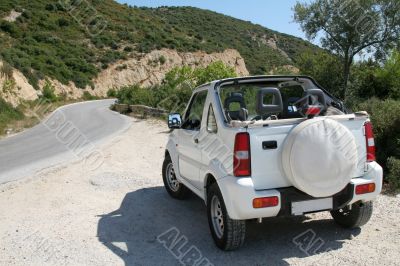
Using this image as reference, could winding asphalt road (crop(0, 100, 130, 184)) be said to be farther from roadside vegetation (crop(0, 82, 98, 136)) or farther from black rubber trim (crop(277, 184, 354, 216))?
black rubber trim (crop(277, 184, 354, 216))

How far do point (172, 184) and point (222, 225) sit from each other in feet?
8.24

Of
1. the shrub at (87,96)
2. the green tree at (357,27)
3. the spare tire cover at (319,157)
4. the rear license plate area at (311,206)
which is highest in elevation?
the green tree at (357,27)

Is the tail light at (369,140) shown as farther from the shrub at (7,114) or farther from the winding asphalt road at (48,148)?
the shrub at (7,114)

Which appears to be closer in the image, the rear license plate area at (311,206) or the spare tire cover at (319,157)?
the spare tire cover at (319,157)

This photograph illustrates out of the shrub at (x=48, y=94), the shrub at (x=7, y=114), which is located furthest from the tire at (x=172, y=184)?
the shrub at (x=48, y=94)

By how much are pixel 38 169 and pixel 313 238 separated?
7571 millimetres

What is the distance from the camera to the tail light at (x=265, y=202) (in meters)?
4.18

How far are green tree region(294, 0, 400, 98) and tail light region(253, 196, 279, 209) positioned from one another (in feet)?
48.4

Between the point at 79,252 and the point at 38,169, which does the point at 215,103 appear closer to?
the point at 79,252

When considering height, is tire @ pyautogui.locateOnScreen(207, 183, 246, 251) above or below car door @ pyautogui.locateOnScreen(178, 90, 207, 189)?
below

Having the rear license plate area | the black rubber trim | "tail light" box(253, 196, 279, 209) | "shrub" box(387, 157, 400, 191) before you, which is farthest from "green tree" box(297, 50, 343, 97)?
"tail light" box(253, 196, 279, 209)

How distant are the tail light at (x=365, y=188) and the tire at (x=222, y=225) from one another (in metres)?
1.30

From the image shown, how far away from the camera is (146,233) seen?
5465 millimetres

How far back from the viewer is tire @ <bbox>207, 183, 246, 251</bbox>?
4.48 m
